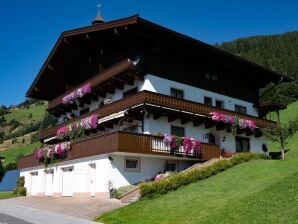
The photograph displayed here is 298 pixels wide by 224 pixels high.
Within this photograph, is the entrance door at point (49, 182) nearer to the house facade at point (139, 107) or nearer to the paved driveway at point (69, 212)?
the house facade at point (139, 107)

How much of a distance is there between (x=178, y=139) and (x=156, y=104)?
2728 mm

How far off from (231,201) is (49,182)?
898 inches

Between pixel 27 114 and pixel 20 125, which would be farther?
pixel 27 114

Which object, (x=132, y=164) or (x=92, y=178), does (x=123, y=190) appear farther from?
(x=92, y=178)

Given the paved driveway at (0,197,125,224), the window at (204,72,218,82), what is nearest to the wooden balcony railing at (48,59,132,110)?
the window at (204,72,218,82)

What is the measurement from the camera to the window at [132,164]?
2879 cm

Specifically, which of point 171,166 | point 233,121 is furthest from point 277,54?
point 171,166

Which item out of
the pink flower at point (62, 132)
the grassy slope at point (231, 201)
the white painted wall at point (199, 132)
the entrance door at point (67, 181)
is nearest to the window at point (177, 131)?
the white painted wall at point (199, 132)

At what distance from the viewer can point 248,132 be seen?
38.2 m

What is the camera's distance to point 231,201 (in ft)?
61.2

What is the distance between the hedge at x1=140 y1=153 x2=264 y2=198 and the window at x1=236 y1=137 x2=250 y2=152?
7607 mm

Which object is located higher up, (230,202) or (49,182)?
(49,182)

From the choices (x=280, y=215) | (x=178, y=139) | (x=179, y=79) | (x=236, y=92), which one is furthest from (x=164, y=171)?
(x=280, y=215)

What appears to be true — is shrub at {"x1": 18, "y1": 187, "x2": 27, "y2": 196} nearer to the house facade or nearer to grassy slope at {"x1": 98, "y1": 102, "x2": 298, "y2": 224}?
the house facade
